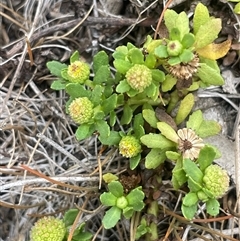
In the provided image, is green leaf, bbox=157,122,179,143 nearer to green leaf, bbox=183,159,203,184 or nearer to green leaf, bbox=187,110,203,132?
green leaf, bbox=187,110,203,132

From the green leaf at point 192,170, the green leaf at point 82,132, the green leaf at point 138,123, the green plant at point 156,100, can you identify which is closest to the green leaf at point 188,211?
the green plant at point 156,100

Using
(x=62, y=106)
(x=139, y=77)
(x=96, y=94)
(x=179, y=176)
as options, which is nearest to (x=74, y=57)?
(x=96, y=94)

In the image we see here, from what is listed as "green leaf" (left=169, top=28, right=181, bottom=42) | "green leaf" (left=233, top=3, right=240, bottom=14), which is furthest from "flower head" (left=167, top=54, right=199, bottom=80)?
"green leaf" (left=233, top=3, right=240, bottom=14)

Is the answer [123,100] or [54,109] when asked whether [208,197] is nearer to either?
[123,100]

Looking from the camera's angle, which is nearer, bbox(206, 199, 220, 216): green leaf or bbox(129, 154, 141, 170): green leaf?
bbox(206, 199, 220, 216): green leaf

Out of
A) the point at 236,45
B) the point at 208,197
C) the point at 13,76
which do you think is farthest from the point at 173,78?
the point at 13,76

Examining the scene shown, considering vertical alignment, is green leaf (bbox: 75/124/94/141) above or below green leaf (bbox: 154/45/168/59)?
below
